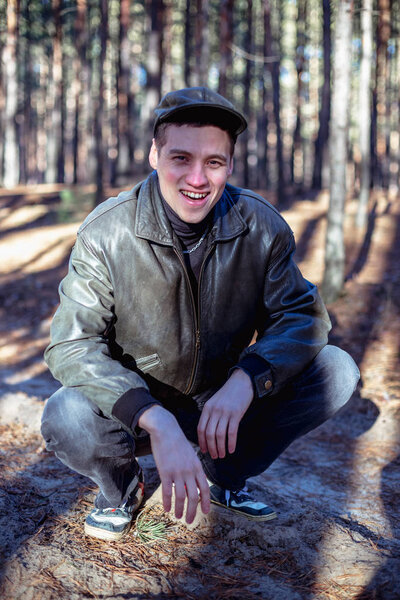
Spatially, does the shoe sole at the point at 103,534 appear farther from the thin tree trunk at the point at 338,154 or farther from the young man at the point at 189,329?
the thin tree trunk at the point at 338,154

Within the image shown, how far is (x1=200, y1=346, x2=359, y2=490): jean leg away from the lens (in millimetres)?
2838

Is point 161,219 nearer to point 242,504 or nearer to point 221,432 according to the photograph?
point 221,432

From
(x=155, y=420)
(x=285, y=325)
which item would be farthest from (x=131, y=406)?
(x=285, y=325)

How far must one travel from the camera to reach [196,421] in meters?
2.93

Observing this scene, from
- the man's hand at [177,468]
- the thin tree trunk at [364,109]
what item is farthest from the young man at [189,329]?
the thin tree trunk at [364,109]

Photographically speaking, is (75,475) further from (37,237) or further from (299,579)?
(37,237)

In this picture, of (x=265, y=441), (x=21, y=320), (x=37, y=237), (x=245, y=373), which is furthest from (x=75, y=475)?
(x=37, y=237)

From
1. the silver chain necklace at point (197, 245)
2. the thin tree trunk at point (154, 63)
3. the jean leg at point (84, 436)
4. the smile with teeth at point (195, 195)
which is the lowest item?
the jean leg at point (84, 436)

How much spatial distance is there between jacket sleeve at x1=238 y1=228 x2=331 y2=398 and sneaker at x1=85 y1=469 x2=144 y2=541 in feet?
2.98

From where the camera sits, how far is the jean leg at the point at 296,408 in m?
2.84

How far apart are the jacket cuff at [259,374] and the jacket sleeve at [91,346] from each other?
50 cm

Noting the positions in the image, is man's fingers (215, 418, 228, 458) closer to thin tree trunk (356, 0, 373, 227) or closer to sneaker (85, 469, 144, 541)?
sneaker (85, 469, 144, 541)

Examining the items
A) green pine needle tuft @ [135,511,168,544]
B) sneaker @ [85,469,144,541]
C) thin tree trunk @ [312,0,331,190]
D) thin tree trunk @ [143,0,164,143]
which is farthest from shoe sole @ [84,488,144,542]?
thin tree trunk @ [312,0,331,190]

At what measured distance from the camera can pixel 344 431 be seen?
520 cm
